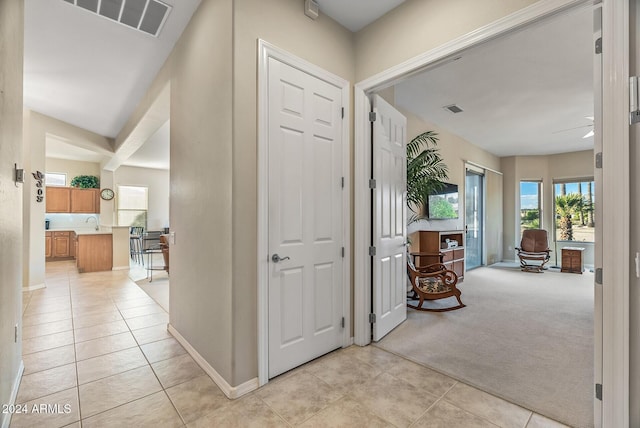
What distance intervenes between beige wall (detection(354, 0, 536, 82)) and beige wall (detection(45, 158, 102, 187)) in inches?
375

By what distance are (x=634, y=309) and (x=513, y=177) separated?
7.96 meters

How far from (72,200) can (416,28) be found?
9977 millimetres

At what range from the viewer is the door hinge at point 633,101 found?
4.62 feet

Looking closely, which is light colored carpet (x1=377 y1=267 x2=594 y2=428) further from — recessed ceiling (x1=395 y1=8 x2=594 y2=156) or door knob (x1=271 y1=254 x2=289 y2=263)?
recessed ceiling (x1=395 y1=8 x2=594 y2=156)

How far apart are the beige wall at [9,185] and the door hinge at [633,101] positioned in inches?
125

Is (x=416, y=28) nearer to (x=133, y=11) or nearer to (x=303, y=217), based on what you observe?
(x=303, y=217)

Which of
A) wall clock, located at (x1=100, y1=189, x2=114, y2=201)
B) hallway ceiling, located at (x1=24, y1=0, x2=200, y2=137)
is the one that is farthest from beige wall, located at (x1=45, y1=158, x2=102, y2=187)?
hallway ceiling, located at (x1=24, y1=0, x2=200, y2=137)

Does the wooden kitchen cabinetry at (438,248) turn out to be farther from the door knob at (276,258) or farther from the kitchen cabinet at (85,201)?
the kitchen cabinet at (85,201)

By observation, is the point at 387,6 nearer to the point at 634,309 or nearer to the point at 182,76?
the point at 182,76

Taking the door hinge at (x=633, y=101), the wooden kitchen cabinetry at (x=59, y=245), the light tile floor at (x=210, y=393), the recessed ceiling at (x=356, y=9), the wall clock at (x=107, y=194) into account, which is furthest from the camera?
the wooden kitchen cabinetry at (x=59, y=245)

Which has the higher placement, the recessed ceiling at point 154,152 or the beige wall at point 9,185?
the recessed ceiling at point 154,152

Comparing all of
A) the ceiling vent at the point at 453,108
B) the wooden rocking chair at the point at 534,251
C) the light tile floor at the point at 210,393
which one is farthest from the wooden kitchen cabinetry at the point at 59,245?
the wooden rocking chair at the point at 534,251

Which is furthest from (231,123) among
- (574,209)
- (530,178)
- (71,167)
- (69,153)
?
(71,167)

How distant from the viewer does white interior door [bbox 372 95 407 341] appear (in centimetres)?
280
